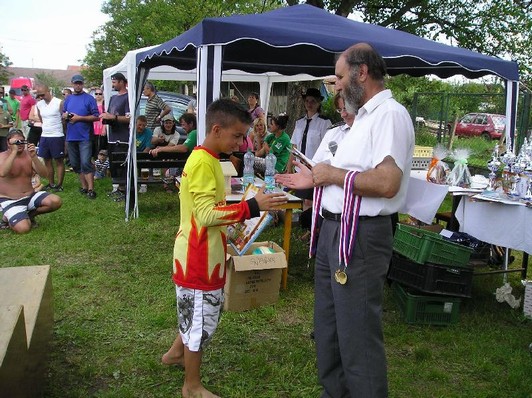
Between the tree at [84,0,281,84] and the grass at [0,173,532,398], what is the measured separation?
9.58 m

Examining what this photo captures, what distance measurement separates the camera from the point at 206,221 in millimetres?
2412

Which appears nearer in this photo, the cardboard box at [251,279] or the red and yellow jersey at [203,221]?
the red and yellow jersey at [203,221]

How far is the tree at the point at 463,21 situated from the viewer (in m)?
11.6

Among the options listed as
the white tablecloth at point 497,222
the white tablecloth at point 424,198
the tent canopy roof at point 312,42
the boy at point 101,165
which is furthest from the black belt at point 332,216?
the boy at point 101,165

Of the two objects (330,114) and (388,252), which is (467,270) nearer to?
(388,252)

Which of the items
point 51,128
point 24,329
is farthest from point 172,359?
point 51,128

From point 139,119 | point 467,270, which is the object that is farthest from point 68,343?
point 139,119

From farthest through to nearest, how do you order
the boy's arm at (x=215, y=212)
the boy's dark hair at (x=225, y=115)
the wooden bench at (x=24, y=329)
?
1. the boy's dark hair at (x=225, y=115)
2. the boy's arm at (x=215, y=212)
3. the wooden bench at (x=24, y=329)

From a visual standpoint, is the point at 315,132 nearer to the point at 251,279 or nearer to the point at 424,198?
the point at 424,198

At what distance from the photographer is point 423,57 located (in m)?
5.16

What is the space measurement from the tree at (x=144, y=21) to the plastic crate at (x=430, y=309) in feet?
34.5

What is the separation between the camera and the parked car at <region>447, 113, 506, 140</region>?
1247 cm

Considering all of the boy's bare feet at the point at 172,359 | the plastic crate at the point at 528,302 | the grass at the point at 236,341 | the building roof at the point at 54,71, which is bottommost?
the grass at the point at 236,341

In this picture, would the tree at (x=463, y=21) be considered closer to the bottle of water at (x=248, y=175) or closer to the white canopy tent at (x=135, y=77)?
the white canopy tent at (x=135, y=77)
